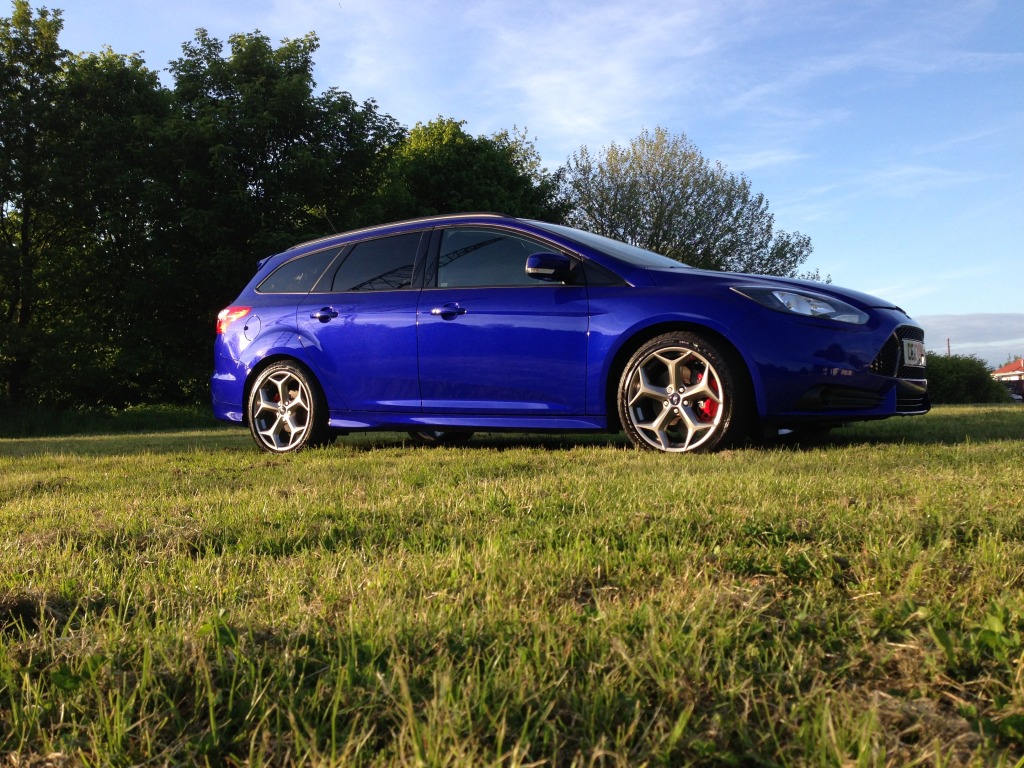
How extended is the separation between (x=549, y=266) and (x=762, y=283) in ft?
4.75

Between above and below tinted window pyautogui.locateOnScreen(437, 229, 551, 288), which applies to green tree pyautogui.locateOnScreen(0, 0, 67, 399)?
above

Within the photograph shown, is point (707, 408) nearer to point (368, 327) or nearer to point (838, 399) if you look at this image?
point (838, 399)

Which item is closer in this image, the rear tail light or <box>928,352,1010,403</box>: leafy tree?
the rear tail light

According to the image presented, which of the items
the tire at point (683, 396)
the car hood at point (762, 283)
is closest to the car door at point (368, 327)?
the tire at point (683, 396)

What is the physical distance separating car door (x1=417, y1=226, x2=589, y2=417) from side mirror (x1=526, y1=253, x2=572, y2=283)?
0.11 m

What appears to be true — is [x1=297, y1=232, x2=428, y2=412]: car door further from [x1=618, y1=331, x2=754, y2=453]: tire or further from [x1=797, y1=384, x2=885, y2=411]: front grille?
[x1=797, y1=384, x2=885, y2=411]: front grille

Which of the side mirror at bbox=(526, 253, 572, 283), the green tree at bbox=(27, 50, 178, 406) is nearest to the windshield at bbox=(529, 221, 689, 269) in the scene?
the side mirror at bbox=(526, 253, 572, 283)

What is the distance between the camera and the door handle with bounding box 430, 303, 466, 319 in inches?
247

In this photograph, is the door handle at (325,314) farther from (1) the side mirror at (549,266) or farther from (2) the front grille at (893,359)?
(2) the front grille at (893,359)

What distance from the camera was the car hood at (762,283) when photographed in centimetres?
563

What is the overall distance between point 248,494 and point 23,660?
232 centimetres

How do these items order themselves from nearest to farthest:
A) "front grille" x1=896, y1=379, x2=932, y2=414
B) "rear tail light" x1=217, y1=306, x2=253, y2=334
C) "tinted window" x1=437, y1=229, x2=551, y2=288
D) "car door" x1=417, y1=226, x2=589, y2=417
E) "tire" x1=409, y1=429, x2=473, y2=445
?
"front grille" x1=896, y1=379, x2=932, y2=414
"car door" x1=417, y1=226, x2=589, y2=417
"tinted window" x1=437, y1=229, x2=551, y2=288
"rear tail light" x1=217, y1=306, x2=253, y2=334
"tire" x1=409, y1=429, x2=473, y2=445

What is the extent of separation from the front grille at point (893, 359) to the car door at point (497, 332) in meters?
1.94

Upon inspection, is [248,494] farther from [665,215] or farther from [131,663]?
[665,215]
